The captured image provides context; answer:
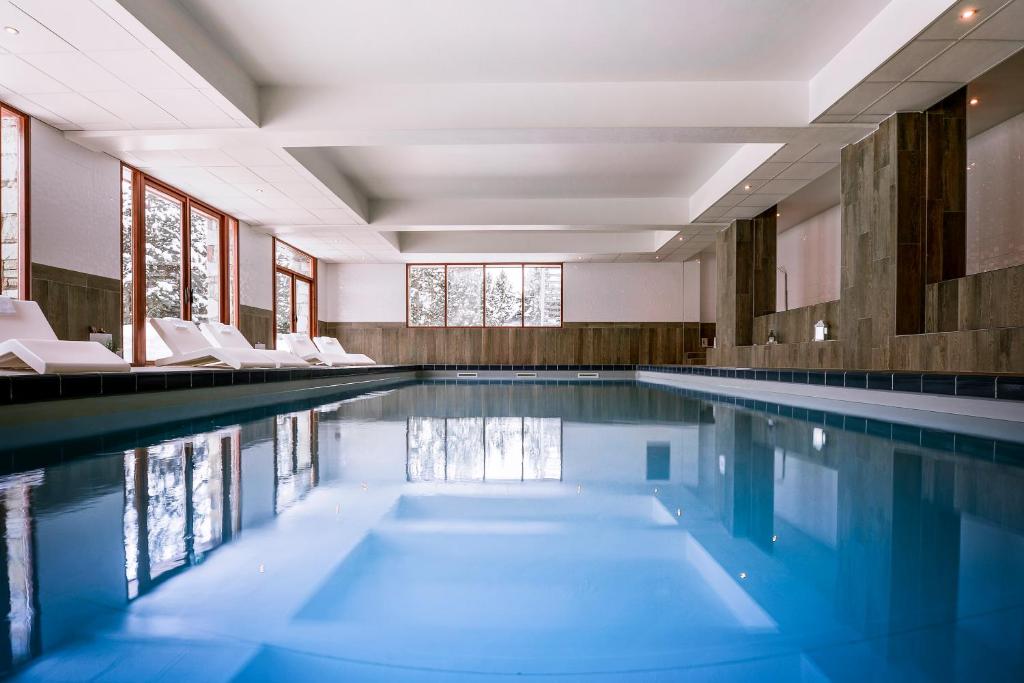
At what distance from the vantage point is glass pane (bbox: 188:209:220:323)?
33.1 feet

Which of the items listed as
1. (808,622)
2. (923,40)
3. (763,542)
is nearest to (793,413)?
(923,40)

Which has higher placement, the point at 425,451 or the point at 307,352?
the point at 307,352

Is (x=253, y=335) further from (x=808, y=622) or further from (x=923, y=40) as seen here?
(x=808, y=622)

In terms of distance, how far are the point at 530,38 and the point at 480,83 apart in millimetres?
1091

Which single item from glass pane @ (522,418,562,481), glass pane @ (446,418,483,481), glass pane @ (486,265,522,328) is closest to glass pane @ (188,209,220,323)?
glass pane @ (486,265,522,328)

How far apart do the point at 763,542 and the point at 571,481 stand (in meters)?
0.83

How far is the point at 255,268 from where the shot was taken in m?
12.0

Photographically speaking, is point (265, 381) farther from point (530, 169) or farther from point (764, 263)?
point (764, 263)

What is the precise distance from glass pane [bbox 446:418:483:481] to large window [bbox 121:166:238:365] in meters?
6.16

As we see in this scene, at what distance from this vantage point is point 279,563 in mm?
1321

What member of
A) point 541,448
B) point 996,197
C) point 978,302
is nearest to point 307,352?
point 541,448

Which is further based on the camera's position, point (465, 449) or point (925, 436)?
point (925, 436)

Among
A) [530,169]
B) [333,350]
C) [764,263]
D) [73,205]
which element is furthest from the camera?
[333,350]

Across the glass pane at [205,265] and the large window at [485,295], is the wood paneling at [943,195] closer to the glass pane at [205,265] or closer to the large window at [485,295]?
the glass pane at [205,265]
